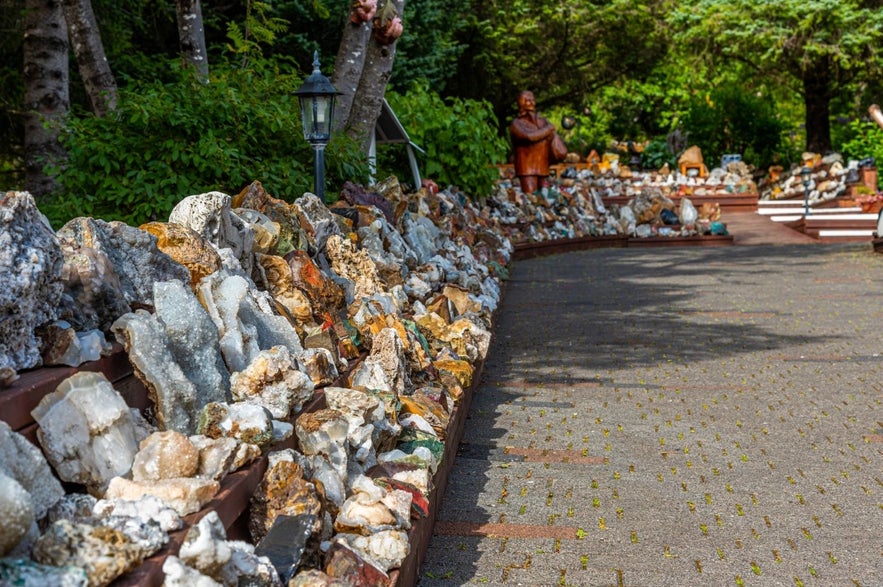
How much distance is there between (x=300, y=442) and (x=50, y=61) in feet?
26.0

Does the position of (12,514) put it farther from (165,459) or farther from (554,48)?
(554,48)

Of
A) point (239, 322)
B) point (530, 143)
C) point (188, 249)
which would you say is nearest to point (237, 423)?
point (239, 322)

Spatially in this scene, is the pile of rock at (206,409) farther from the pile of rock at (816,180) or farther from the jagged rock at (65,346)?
the pile of rock at (816,180)

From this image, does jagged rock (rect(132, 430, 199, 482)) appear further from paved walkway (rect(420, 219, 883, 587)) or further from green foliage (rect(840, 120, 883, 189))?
green foliage (rect(840, 120, 883, 189))

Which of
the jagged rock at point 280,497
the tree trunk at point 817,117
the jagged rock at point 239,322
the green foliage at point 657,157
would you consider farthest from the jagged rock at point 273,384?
the tree trunk at point 817,117

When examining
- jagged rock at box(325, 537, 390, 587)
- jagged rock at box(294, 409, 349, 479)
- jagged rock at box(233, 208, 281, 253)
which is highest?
jagged rock at box(233, 208, 281, 253)

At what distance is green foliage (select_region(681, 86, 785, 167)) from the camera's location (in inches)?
1396

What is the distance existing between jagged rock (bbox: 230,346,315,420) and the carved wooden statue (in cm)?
1815

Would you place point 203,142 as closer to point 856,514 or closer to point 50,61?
point 50,61

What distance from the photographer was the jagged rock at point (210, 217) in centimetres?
518

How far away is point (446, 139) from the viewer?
53.4ft

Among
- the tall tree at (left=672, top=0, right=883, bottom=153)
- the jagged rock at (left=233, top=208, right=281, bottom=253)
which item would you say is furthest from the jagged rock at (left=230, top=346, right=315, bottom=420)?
the tall tree at (left=672, top=0, right=883, bottom=153)

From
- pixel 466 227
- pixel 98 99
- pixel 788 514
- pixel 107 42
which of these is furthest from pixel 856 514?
pixel 107 42

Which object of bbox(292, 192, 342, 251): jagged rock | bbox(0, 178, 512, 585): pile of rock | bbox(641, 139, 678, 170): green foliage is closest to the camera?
bbox(0, 178, 512, 585): pile of rock
